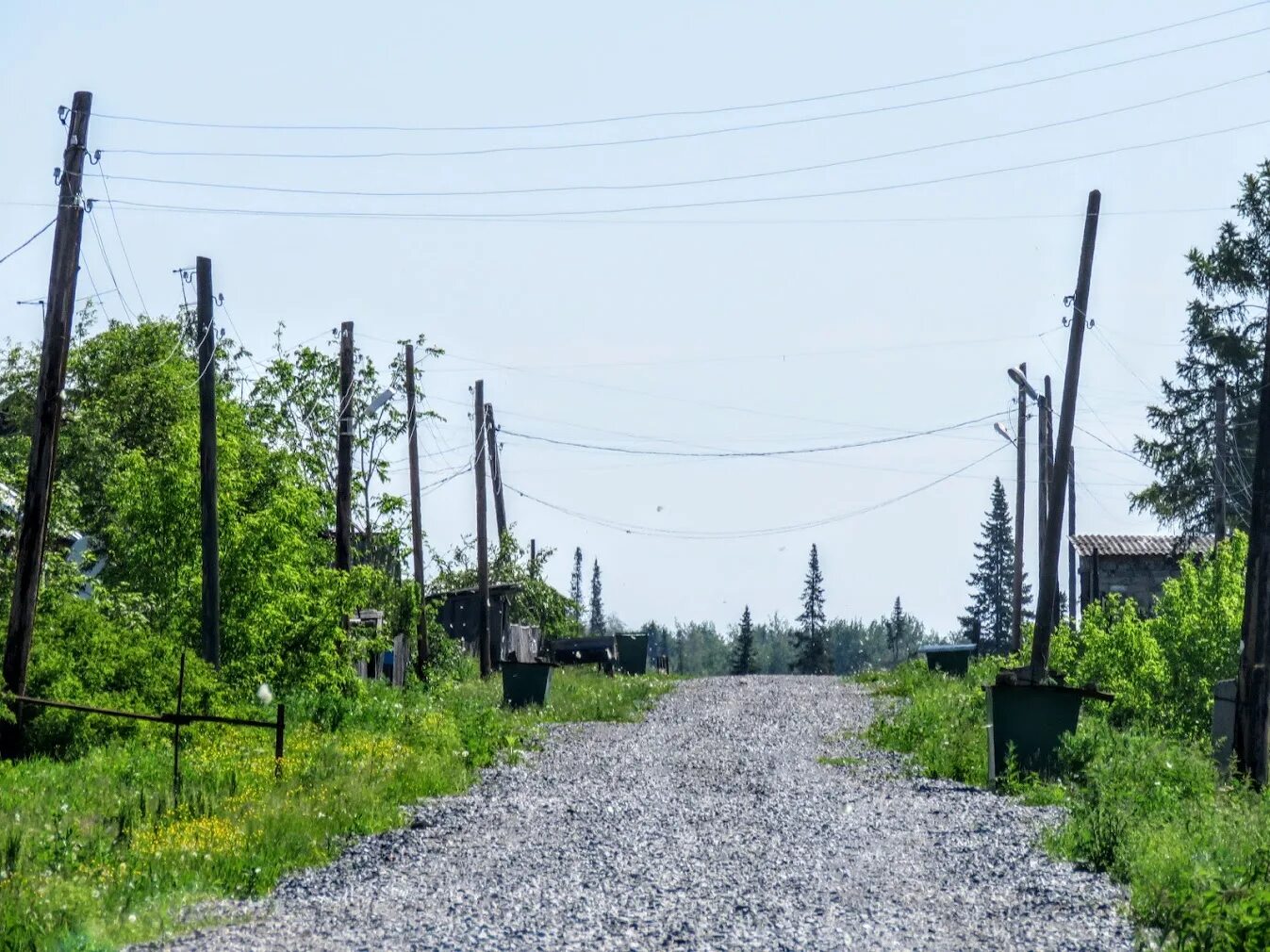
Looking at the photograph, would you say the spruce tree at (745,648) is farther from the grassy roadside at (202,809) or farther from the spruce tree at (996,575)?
the grassy roadside at (202,809)

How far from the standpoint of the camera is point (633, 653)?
44.8 meters

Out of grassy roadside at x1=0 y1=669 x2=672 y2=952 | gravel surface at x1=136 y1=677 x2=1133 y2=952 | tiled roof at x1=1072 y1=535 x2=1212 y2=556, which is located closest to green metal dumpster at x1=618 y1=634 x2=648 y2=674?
tiled roof at x1=1072 y1=535 x2=1212 y2=556

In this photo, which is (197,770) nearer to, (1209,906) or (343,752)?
(343,752)

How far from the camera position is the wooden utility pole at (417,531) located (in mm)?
36844

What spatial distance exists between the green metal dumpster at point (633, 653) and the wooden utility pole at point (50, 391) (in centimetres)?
2663

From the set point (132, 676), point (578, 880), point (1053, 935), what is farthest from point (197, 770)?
point (1053, 935)

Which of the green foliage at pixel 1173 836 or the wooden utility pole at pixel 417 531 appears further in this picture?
the wooden utility pole at pixel 417 531

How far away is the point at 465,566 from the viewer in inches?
2023

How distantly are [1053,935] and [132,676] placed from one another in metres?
14.7

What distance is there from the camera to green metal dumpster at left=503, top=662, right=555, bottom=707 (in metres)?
29.5

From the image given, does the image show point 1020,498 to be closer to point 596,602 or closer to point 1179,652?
point 1179,652

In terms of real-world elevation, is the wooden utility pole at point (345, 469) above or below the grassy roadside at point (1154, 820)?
above

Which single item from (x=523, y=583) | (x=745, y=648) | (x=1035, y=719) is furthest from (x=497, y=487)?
(x=745, y=648)

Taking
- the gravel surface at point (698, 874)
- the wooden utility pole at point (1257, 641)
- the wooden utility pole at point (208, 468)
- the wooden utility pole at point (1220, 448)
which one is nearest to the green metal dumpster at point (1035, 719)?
the gravel surface at point (698, 874)
